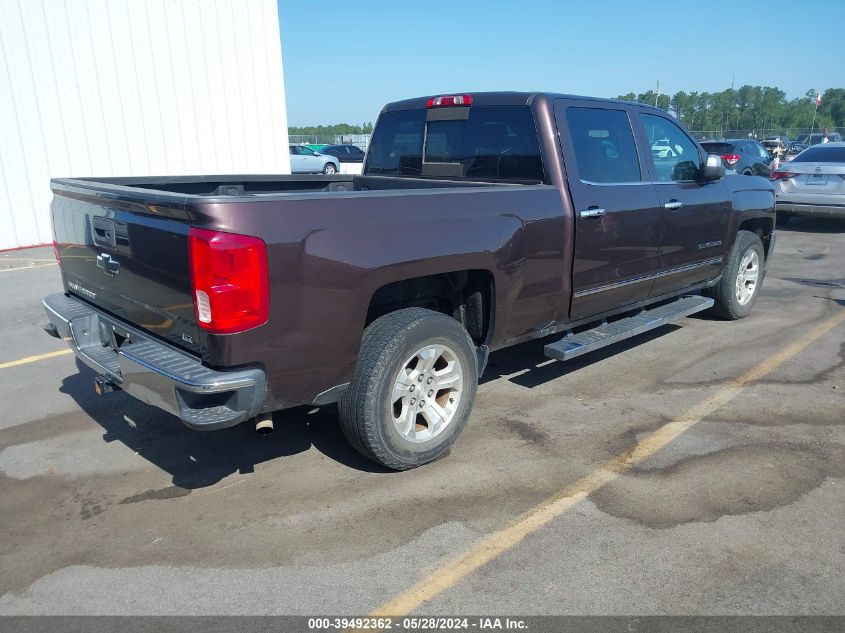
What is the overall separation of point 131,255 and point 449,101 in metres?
2.58

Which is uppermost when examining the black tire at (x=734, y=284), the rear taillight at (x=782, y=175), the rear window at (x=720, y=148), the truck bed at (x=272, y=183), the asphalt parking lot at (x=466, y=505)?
the truck bed at (x=272, y=183)

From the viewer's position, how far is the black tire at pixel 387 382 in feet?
10.9

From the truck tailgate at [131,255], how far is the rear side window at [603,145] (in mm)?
2668

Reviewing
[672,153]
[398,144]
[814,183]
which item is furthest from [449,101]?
[814,183]

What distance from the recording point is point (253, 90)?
1305cm

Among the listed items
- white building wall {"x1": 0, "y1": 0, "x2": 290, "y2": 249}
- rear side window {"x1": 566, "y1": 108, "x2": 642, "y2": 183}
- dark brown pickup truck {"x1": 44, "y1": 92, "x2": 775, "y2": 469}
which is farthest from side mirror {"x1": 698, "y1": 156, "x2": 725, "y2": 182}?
white building wall {"x1": 0, "y1": 0, "x2": 290, "y2": 249}

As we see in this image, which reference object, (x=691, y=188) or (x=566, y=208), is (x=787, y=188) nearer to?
(x=691, y=188)

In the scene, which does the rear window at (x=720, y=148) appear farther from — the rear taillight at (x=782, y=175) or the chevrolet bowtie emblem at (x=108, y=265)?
the chevrolet bowtie emblem at (x=108, y=265)

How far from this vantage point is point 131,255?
3.25 meters

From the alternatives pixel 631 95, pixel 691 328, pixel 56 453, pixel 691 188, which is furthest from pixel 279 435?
pixel 631 95

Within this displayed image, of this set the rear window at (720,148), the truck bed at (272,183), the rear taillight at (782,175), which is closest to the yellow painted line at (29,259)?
the truck bed at (272,183)

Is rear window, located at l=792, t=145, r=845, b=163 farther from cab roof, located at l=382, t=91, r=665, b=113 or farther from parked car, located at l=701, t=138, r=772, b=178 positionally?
cab roof, located at l=382, t=91, r=665, b=113

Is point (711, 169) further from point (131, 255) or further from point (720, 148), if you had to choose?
point (720, 148)

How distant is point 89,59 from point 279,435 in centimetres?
985
